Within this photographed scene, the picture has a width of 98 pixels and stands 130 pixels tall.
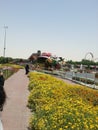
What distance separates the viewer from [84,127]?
786 cm

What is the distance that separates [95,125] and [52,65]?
6596 centimetres

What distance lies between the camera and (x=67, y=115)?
28.7 feet

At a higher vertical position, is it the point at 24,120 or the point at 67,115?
the point at 67,115

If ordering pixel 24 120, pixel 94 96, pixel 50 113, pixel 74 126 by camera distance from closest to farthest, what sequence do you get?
1. pixel 74 126
2. pixel 50 113
3. pixel 24 120
4. pixel 94 96

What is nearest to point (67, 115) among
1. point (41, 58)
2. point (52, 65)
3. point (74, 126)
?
point (74, 126)

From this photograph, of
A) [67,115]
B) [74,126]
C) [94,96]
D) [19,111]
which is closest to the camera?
[74,126]

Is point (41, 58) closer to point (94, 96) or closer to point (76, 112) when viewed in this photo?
point (94, 96)

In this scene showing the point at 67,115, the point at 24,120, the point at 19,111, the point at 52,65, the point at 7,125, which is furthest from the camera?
the point at 52,65

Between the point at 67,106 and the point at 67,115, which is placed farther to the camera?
the point at 67,106

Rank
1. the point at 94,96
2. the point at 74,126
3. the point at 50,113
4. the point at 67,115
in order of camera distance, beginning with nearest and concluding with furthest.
Result: the point at 74,126
the point at 67,115
the point at 50,113
the point at 94,96

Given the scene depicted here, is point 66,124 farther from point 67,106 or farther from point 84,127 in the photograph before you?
point 67,106

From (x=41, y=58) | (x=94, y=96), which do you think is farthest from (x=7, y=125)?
(x=41, y=58)

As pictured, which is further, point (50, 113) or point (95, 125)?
point (50, 113)

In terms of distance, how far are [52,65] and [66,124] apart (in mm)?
65729
